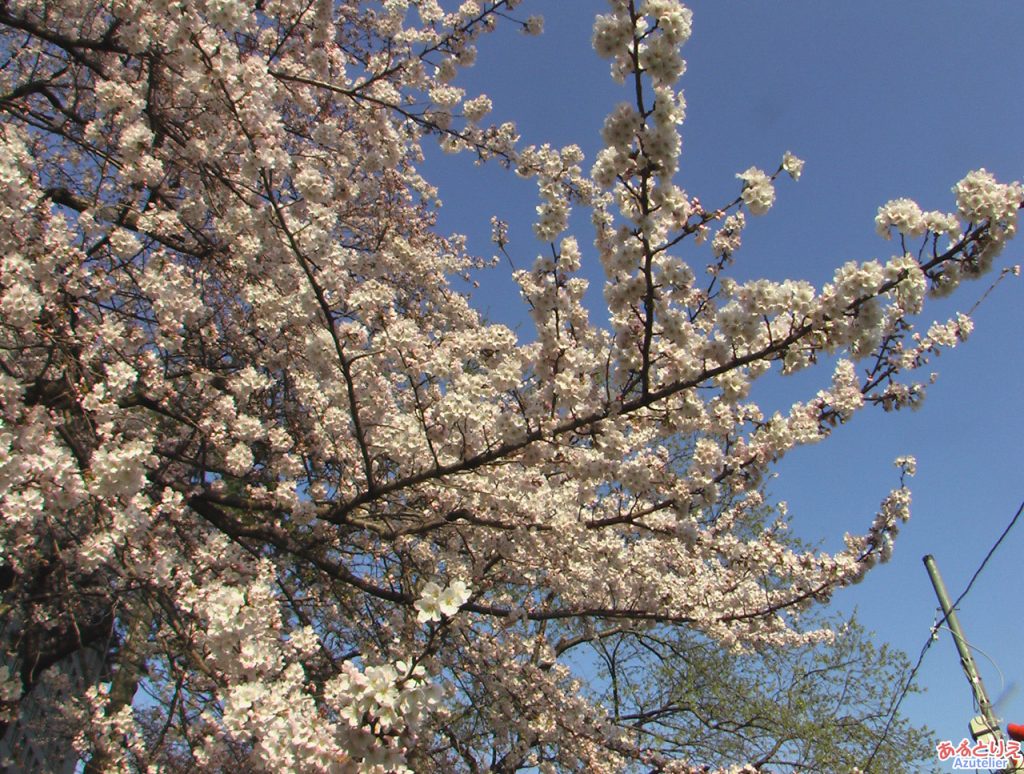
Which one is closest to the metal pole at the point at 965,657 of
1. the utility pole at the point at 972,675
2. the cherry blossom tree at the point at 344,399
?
the utility pole at the point at 972,675

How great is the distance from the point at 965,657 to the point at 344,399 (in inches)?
221

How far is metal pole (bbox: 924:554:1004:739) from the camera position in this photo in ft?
18.3

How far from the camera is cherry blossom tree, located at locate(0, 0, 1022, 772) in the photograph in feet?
10.4

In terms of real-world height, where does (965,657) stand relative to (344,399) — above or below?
below

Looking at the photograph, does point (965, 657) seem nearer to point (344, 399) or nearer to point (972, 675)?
point (972, 675)

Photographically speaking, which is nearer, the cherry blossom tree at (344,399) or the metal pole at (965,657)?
the cherry blossom tree at (344,399)

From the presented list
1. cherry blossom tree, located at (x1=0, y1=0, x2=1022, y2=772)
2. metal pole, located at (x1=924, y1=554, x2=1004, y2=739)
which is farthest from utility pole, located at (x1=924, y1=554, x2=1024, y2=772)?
cherry blossom tree, located at (x1=0, y1=0, x2=1022, y2=772)

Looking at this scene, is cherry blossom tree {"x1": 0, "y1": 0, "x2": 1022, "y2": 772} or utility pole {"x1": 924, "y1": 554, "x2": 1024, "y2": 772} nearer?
cherry blossom tree {"x1": 0, "y1": 0, "x2": 1022, "y2": 772}

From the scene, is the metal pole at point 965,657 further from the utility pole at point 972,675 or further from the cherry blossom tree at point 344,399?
the cherry blossom tree at point 344,399

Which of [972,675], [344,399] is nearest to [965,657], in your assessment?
[972,675]

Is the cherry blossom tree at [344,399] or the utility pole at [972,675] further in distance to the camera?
the utility pole at [972,675]

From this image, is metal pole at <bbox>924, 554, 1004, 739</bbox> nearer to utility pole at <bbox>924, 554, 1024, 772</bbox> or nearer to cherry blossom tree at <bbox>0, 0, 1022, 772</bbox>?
utility pole at <bbox>924, 554, 1024, 772</bbox>

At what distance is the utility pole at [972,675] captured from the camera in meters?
5.62

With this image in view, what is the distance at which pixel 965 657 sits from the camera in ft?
20.0
